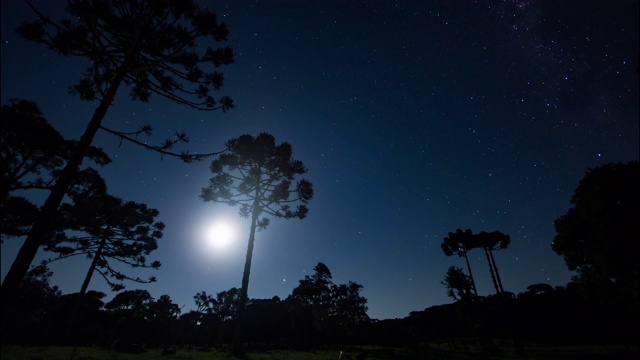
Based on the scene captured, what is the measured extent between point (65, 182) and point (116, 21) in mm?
5387

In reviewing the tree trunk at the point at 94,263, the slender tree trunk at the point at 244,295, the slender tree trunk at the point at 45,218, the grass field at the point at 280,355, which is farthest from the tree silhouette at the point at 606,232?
the tree trunk at the point at 94,263

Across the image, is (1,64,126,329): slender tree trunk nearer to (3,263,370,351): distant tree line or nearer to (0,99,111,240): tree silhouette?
(0,99,111,240): tree silhouette

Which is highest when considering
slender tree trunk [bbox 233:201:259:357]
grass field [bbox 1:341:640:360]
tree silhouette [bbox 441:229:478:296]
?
tree silhouette [bbox 441:229:478:296]

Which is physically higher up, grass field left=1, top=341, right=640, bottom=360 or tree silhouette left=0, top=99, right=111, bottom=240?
Answer: tree silhouette left=0, top=99, right=111, bottom=240

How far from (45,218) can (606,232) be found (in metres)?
28.0

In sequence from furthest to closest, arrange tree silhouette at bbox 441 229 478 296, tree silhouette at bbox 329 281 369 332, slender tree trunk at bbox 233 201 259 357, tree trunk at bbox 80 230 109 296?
tree silhouette at bbox 329 281 369 332
tree silhouette at bbox 441 229 478 296
tree trunk at bbox 80 230 109 296
slender tree trunk at bbox 233 201 259 357

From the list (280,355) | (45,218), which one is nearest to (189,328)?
(280,355)

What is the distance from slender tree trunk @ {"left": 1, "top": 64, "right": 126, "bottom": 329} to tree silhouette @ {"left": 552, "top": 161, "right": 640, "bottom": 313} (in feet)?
90.8

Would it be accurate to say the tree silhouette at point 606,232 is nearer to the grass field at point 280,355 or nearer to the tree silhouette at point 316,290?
the grass field at point 280,355

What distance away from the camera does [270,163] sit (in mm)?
21828

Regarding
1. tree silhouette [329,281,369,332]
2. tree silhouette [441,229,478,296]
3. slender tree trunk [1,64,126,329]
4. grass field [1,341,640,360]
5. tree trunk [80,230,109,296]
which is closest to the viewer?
slender tree trunk [1,64,126,329]

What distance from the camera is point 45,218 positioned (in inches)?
261

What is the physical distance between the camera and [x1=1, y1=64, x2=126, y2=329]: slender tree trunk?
20.1 feet

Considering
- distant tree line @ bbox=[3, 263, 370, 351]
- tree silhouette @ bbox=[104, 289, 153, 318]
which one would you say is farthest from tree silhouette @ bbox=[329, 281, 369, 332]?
tree silhouette @ bbox=[104, 289, 153, 318]
